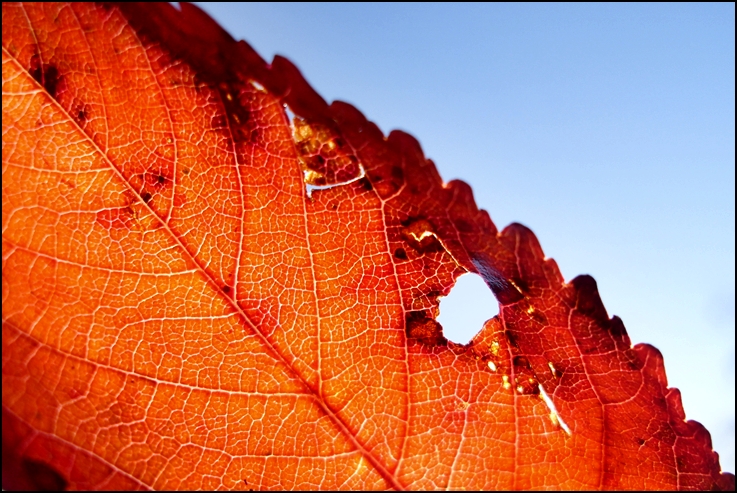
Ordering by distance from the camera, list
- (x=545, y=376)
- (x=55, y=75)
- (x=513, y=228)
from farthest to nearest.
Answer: (x=545, y=376), (x=513, y=228), (x=55, y=75)

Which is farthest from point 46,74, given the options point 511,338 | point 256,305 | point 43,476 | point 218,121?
point 511,338

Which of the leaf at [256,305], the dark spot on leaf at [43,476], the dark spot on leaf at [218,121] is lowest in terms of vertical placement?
the dark spot on leaf at [43,476]

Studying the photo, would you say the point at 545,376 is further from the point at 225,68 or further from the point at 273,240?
the point at 225,68

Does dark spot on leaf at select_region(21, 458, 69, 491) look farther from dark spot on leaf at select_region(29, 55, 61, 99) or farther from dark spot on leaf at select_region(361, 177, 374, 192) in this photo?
dark spot on leaf at select_region(361, 177, 374, 192)

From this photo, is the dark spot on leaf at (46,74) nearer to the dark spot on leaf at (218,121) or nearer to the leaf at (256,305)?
the leaf at (256,305)

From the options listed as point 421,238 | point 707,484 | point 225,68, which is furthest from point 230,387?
point 707,484

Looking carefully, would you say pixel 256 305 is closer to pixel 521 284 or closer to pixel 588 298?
pixel 521 284

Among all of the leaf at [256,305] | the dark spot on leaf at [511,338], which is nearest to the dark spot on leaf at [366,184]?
the leaf at [256,305]

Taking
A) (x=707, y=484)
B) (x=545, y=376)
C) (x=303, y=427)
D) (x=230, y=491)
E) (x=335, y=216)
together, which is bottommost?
(x=230, y=491)

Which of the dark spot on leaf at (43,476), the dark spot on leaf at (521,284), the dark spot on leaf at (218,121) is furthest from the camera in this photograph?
the dark spot on leaf at (521,284)
